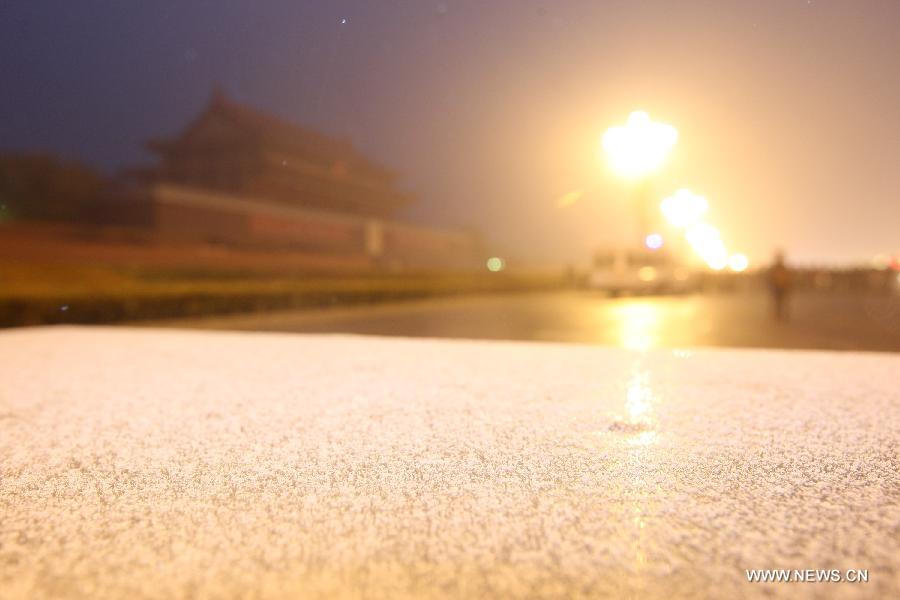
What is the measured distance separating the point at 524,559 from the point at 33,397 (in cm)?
529

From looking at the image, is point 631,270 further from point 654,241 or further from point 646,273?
point 654,241

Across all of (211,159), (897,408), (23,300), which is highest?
(211,159)

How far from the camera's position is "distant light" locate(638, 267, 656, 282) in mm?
25609

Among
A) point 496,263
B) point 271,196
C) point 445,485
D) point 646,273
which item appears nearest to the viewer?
point 445,485

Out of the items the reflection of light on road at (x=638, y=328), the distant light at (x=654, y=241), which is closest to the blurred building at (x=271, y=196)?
the distant light at (x=654, y=241)

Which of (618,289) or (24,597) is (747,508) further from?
(618,289)

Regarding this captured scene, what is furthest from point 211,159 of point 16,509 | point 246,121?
point 16,509

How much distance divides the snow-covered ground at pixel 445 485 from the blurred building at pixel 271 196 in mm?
17757

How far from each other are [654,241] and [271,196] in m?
18.6

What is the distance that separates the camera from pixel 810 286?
4200 centimetres

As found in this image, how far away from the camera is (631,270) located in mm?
25469

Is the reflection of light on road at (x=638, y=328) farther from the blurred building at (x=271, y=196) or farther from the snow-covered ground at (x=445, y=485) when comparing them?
the blurred building at (x=271, y=196)

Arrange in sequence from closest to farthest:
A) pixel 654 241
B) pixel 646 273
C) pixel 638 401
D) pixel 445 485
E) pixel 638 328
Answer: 1. pixel 445 485
2. pixel 638 401
3. pixel 638 328
4. pixel 646 273
5. pixel 654 241

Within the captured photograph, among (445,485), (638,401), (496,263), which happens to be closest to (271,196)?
(496,263)
